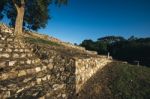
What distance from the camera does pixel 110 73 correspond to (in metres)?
17.3

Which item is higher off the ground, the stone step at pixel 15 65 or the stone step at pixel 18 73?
the stone step at pixel 15 65

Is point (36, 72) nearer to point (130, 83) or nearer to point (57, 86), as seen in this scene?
point (57, 86)

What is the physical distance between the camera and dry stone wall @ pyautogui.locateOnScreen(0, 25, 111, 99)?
956cm

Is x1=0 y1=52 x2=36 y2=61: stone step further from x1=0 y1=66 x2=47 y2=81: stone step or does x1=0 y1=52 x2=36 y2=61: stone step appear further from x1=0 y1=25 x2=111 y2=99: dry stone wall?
x1=0 y1=66 x2=47 y2=81: stone step

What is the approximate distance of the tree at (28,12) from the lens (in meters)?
34.1

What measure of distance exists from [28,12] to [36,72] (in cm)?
3110

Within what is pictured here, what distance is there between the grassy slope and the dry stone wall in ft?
2.15

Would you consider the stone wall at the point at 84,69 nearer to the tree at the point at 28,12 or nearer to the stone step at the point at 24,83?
the stone step at the point at 24,83

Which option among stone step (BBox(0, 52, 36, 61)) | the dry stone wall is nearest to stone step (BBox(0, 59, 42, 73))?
the dry stone wall

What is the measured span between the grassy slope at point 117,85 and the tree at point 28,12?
18938 millimetres

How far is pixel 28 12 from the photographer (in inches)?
1625

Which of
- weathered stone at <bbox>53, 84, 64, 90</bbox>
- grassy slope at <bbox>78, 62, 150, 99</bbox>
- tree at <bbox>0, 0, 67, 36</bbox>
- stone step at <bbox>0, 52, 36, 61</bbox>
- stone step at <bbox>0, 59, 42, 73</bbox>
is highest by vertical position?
tree at <bbox>0, 0, 67, 36</bbox>

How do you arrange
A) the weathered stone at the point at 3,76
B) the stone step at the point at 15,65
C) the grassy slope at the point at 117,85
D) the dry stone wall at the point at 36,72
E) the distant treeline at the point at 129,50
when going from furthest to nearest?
the distant treeline at the point at 129,50 < the grassy slope at the point at 117,85 < the stone step at the point at 15,65 < the weathered stone at the point at 3,76 < the dry stone wall at the point at 36,72

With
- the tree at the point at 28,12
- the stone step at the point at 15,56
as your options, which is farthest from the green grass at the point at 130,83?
the tree at the point at 28,12
